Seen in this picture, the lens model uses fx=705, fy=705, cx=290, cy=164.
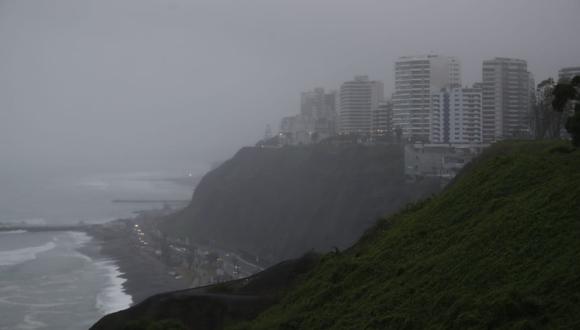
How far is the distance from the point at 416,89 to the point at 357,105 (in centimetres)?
1230

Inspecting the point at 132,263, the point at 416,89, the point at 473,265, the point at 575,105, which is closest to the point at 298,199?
the point at 132,263

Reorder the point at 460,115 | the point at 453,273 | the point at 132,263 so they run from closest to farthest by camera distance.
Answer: the point at 453,273, the point at 132,263, the point at 460,115

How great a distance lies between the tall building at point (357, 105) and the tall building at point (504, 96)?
16.3 m

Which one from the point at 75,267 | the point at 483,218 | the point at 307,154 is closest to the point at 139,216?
the point at 307,154

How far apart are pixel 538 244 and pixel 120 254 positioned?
107 feet

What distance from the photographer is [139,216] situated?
55062 millimetres

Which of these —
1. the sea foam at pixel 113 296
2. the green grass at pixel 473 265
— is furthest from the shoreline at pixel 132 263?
the green grass at pixel 473 265

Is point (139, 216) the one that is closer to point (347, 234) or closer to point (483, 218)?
point (347, 234)

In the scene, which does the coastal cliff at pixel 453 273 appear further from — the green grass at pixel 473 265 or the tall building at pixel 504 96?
the tall building at pixel 504 96

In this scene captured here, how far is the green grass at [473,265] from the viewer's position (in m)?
6.16

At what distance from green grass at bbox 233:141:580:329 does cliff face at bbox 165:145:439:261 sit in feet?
58.3

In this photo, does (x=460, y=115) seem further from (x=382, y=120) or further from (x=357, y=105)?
(x=357, y=105)

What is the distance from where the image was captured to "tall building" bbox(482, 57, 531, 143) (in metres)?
42.7

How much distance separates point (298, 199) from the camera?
40.0 m
